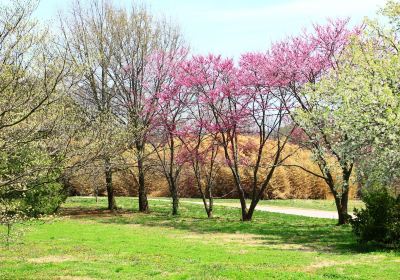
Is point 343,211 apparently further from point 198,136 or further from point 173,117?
point 173,117

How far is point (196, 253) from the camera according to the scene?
11438 millimetres

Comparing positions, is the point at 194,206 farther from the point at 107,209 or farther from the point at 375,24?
the point at 375,24

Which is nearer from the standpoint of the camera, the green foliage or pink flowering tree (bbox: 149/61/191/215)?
the green foliage

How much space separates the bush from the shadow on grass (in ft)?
1.22

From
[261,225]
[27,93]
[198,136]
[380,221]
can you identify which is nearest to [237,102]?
[198,136]

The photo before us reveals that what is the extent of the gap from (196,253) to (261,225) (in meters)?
7.35

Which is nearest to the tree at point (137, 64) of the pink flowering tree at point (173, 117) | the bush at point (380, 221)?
the pink flowering tree at point (173, 117)

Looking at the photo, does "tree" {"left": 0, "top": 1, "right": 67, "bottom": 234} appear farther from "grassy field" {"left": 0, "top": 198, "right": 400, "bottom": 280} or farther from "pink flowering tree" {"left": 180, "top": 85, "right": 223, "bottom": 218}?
"pink flowering tree" {"left": 180, "top": 85, "right": 223, "bottom": 218}

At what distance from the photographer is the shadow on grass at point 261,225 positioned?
43.2ft

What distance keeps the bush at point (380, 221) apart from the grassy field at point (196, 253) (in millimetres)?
366

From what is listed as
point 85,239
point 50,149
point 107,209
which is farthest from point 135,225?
point 50,149

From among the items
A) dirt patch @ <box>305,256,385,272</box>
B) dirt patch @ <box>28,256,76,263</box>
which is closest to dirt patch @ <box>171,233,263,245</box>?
dirt patch @ <box>305,256,385,272</box>

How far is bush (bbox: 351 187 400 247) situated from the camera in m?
11.8

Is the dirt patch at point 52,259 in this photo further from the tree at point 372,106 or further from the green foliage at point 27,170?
the tree at point 372,106
